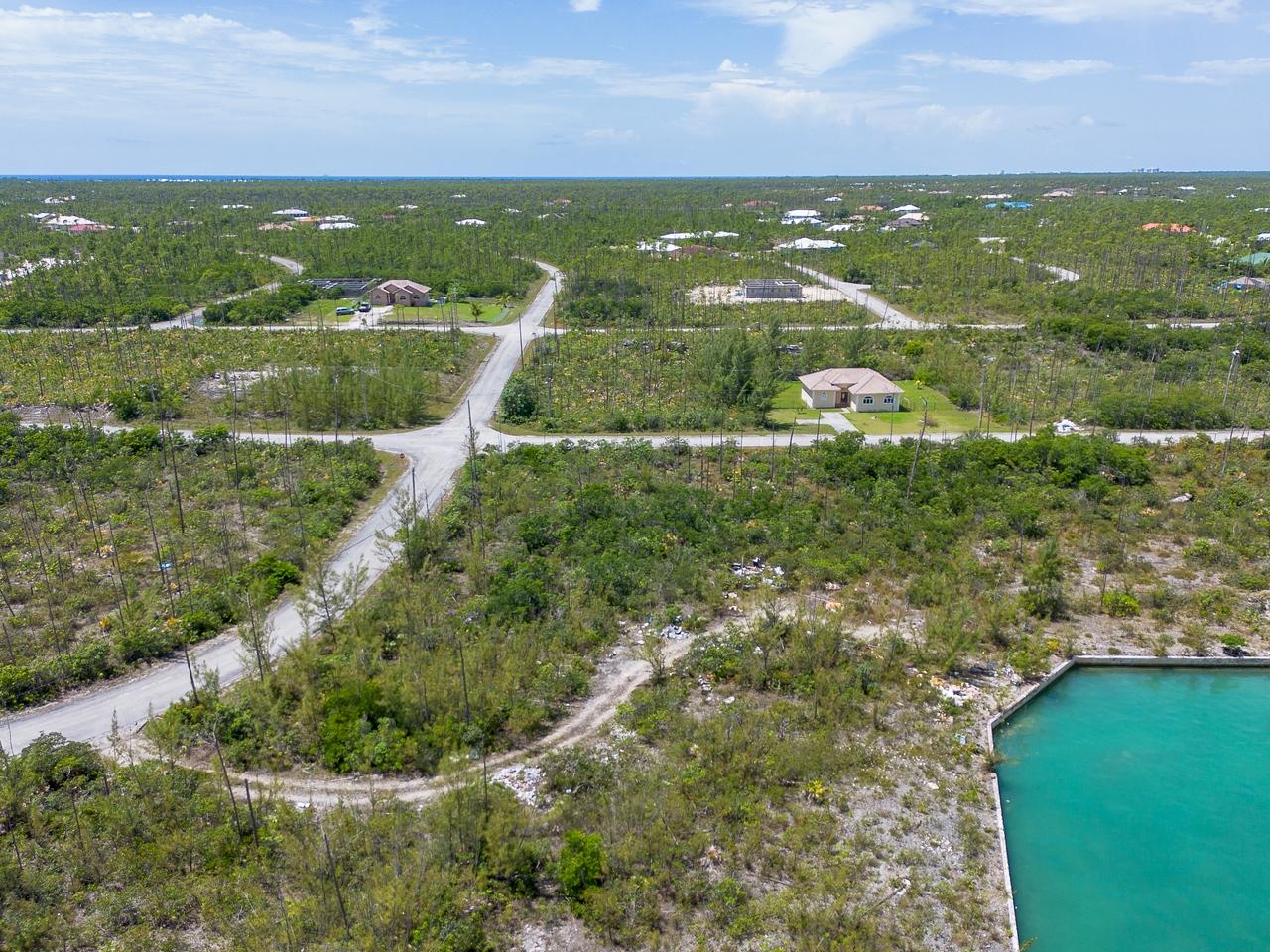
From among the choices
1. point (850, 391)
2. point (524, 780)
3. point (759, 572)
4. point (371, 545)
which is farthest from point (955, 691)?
point (850, 391)

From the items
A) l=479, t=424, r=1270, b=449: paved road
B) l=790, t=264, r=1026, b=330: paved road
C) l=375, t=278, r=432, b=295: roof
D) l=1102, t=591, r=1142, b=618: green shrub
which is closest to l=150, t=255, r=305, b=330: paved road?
l=375, t=278, r=432, b=295: roof

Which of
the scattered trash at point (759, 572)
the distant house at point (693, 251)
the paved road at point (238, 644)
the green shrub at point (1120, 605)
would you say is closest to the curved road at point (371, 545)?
the paved road at point (238, 644)

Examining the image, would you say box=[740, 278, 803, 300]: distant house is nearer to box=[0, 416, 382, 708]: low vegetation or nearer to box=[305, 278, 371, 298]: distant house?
box=[305, 278, 371, 298]: distant house

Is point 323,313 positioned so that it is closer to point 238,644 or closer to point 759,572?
point 238,644

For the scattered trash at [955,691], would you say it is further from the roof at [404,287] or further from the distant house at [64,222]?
the distant house at [64,222]

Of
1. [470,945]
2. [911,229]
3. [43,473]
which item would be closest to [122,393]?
[43,473]

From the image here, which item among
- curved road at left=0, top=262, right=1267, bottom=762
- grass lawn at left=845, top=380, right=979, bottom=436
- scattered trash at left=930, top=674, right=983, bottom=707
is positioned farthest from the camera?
grass lawn at left=845, top=380, right=979, bottom=436

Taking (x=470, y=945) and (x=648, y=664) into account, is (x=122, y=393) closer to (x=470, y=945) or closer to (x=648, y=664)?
(x=648, y=664)
